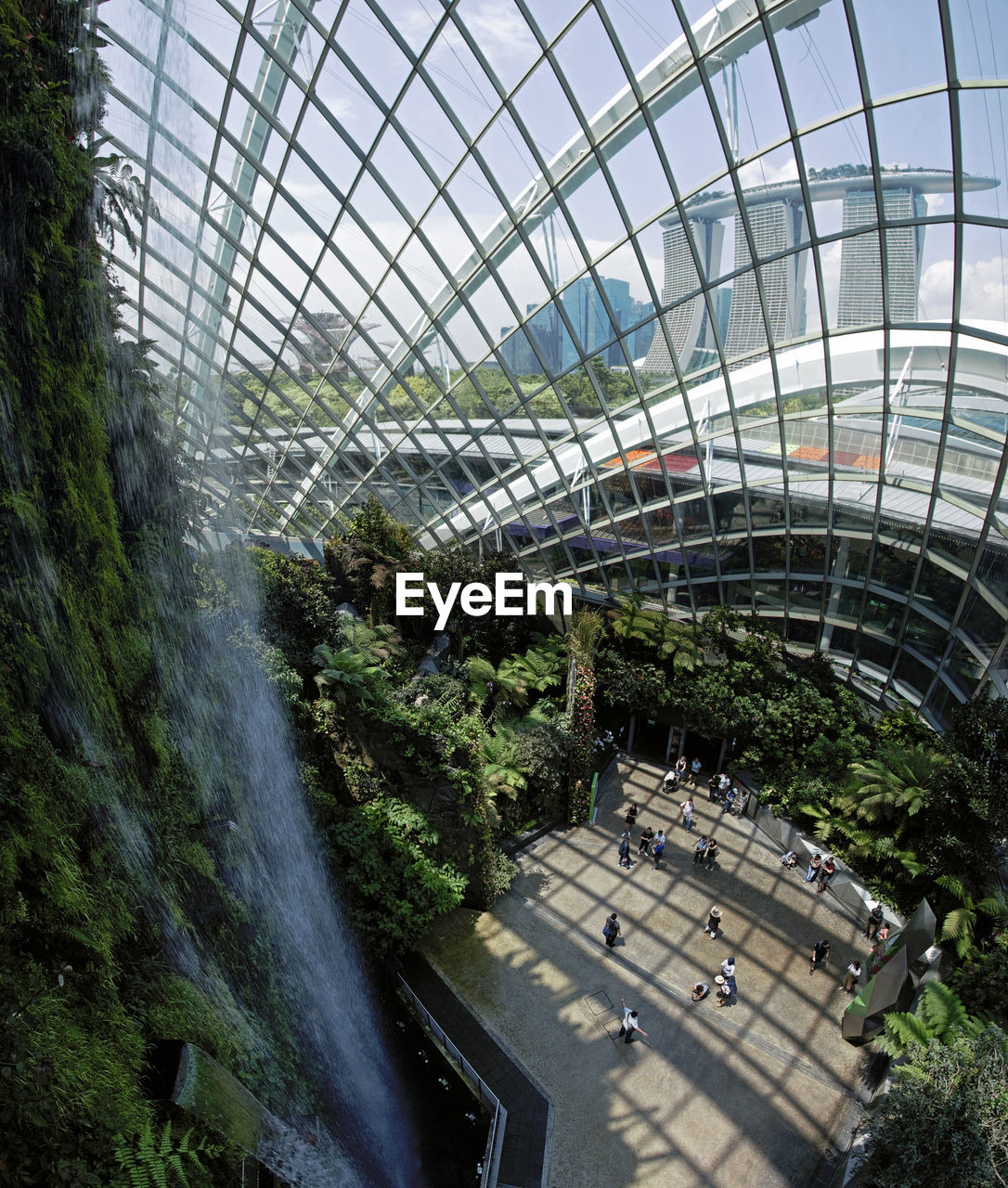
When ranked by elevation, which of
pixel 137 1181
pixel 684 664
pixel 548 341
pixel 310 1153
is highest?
pixel 548 341

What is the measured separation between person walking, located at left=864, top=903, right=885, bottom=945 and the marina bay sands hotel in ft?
Result: 43.1

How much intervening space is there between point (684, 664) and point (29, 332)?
1880cm

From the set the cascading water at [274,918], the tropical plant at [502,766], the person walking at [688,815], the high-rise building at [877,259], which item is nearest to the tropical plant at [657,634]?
the person walking at [688,815]

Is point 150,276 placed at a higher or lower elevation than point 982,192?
lower

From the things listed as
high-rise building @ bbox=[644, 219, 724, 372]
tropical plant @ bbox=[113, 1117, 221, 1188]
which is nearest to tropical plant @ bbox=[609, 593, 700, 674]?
high-rise building @ bbox=[644, 219, 724, 372]

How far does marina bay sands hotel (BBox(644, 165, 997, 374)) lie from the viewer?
13.3 metres

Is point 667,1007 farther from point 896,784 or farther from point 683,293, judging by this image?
point 683,293

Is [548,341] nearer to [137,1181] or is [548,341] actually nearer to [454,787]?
[454,787]

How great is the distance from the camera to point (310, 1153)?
37.2 feet

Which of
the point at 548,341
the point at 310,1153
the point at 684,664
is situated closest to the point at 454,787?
the point at 310,1153

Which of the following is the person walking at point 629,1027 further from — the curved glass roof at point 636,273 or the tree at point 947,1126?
the curved glass roof at point 636,273

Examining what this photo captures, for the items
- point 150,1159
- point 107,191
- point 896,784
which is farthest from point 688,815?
point 107,191

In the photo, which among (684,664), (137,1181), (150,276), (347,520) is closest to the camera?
(137,1181)

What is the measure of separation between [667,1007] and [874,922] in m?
5.58
